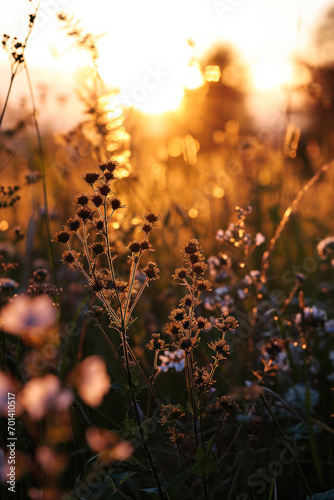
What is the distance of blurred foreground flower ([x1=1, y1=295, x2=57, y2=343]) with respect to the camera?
1293 millimetres

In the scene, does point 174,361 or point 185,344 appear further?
point 174,361

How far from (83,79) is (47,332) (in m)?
1.33

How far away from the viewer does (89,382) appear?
59.0 inches

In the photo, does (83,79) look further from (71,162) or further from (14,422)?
(14,422)

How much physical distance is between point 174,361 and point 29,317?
27.8 inches

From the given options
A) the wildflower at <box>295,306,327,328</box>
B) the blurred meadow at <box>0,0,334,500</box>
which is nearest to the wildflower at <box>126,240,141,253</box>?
the blurred meadow at <box>0,0,334,500</box>

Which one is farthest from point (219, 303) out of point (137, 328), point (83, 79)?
point (83, 79)

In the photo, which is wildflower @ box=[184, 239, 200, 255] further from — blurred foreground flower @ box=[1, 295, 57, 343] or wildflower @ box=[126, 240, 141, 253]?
blurred foreground flower @ box=[1, 295, 57, 343]

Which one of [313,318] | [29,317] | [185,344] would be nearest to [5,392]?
[29,317]

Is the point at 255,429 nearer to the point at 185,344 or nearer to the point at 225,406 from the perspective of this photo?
the point at 225,406

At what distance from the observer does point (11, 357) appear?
1.79m

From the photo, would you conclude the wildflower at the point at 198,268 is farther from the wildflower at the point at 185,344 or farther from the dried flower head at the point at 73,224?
the dried flower head at the point at 73,224

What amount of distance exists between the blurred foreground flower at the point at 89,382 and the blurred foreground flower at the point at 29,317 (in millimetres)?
174

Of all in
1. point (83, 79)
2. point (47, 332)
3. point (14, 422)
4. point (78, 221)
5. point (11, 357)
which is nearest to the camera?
point (78, 221)
